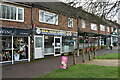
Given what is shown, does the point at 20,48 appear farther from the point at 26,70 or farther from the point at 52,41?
the point at 52,41

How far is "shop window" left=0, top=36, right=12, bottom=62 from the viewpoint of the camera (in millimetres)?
10484

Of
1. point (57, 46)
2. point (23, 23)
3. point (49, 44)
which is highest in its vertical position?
point (23, 23)

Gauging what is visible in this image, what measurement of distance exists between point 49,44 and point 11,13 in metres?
5.27

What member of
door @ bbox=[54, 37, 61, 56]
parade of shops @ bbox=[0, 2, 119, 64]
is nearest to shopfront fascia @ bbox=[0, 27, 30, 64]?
parade of shops @ bbox=[0, 2, 119, 64]

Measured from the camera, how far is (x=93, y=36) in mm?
23672

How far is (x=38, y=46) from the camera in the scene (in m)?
13.3

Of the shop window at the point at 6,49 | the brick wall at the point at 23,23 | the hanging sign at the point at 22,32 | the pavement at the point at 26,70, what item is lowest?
the pavement at the point at 26,70

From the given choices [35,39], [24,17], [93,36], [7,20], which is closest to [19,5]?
[24,17]

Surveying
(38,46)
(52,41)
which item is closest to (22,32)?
(38,46)

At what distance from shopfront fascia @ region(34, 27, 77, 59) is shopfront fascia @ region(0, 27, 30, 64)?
3.27 ft

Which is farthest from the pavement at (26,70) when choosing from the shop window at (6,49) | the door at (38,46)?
the door at (38,46)

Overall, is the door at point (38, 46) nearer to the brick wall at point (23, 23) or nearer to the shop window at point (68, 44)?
the brick wall at point (23, 23)

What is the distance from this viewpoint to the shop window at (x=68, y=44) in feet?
55.1

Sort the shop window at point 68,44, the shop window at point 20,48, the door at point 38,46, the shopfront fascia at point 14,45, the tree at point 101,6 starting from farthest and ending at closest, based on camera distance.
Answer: the shop window at point 68,44 → the door at point 38,46 → the shop window at point 20,48 → the shopfront fascia at point 14,45 → the tree at point 101,6
